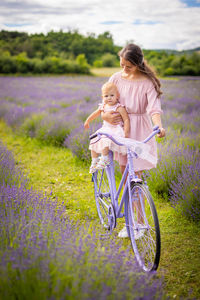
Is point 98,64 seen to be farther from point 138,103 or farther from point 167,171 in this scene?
point 138,103

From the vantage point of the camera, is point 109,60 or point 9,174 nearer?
point 9,174

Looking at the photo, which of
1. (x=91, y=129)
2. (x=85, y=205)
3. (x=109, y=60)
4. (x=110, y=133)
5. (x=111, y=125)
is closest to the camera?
(x=110, y=133)

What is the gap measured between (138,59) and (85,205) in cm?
213

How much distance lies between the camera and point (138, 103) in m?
2.41

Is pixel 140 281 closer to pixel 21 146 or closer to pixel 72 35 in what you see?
pixel 21 146

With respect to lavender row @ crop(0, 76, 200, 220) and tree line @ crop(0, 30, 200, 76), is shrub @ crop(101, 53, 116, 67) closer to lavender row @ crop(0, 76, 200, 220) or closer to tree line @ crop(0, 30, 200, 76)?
tree line @ crop(0, 30, 200, 76)

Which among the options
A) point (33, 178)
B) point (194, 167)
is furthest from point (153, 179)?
point (33, 178)

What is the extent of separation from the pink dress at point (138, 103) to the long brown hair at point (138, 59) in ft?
0.14

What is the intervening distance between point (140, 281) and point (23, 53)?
25.9m

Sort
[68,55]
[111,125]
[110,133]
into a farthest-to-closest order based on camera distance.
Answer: [68,55], [111,125], [110,133]

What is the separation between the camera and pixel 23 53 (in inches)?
955

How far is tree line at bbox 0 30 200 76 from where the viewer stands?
22.0m

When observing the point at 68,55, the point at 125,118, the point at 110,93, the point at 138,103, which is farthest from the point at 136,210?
the point at 68,55

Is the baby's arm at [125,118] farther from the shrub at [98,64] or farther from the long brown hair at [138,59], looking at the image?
the shrub at [98,64]
